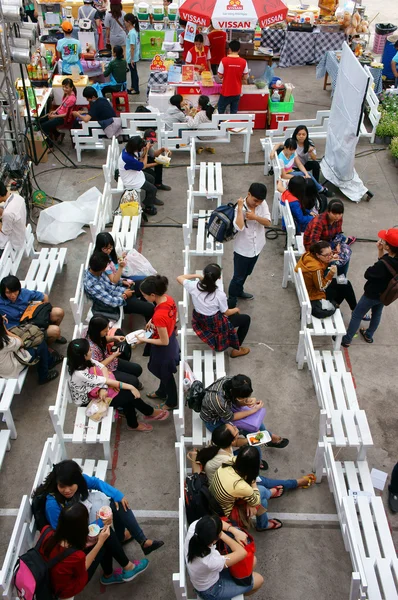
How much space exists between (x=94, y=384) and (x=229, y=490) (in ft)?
5.59

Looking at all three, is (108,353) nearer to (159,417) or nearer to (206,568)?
(159,417)

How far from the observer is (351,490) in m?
5.63

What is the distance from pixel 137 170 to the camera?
358 inches

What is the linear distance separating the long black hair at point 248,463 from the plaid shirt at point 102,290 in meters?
2.78

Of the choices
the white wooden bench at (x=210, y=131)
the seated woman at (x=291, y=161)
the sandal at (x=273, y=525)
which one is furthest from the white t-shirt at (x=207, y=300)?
the white wooden bench at (x=210, y=131)

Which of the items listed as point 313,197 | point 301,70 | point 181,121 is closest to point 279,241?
point 313,197

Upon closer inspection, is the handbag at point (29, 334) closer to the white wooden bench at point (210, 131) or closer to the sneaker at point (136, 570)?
the sneaker at point (136, 570)

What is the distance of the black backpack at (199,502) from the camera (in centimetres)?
498

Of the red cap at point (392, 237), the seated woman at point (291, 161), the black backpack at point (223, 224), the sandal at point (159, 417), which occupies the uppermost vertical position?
the red cap at point (392, 237)

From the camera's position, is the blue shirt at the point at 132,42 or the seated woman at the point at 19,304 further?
the blue shirt at the point at 132,42

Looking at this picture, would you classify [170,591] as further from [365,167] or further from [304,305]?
[365,167]

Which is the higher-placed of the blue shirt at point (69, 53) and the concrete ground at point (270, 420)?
the blue shirt at point (69, 53)

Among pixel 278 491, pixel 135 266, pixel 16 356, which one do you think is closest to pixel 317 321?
pixel 278 491

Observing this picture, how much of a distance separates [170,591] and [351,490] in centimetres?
183
